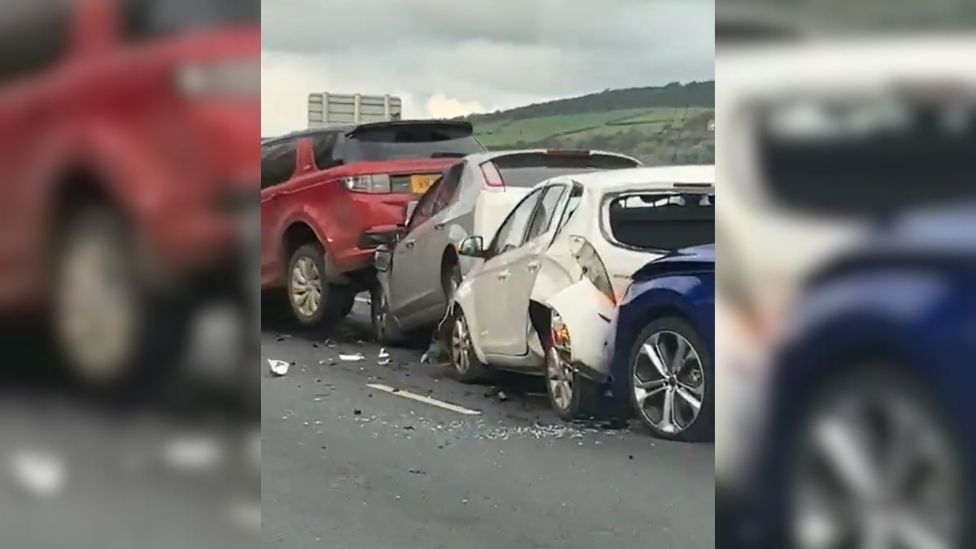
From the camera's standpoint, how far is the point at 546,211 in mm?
3693

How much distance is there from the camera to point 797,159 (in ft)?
11.0

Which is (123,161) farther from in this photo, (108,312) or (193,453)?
(193,453)

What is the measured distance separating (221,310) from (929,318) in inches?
87.7

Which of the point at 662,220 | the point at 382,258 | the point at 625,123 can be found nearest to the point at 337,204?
the point at 382,258

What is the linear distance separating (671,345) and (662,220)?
0.40 metres

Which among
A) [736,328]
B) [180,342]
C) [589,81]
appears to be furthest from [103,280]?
[736,328]

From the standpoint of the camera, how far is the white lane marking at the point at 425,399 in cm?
377

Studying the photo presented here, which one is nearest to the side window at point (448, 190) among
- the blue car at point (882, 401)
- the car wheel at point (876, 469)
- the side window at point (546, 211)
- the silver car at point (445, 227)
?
the silver car at point (445, 227)

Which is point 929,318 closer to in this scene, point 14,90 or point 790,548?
point 790,548

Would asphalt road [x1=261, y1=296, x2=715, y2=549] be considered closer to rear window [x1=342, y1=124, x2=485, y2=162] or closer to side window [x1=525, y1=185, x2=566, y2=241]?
side window [x1=525, y1=185, x2=566, y2=241]

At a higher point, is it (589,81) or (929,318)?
(589,81)

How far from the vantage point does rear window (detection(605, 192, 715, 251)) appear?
3.44 metres

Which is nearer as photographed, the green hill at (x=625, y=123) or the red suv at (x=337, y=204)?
the green hill at (x=625, y=123)

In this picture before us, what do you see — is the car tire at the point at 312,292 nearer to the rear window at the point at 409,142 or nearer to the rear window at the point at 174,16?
the rear window at the point at 409,142
